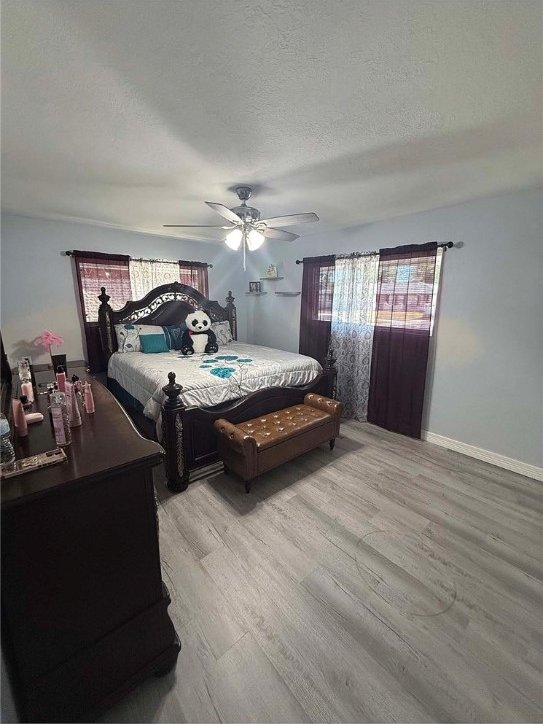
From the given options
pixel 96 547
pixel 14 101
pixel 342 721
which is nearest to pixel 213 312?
pixel 14 101

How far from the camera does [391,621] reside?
55.6 inches

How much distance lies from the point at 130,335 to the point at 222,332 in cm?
131

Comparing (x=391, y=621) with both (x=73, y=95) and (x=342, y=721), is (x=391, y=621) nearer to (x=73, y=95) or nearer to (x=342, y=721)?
(x=342, y=721)

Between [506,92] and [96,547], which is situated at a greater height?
[506,92]

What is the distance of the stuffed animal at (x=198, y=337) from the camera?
3748 mm

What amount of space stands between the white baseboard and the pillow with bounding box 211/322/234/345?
9.66ft

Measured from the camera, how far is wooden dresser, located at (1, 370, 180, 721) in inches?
33.9

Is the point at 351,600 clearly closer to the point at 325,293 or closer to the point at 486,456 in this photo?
the point at 486,456

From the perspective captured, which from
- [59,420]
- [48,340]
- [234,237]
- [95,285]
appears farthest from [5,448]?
[95,285]

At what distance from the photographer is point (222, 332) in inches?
178

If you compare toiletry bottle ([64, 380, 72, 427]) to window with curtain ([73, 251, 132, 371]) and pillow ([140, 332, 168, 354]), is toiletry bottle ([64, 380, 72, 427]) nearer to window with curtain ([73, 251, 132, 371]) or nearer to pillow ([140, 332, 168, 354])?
pillow ([140, 332, 168, 354])

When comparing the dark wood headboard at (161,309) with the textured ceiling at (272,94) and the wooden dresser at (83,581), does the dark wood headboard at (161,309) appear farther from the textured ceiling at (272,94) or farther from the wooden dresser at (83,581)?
the wooden dresser at (83,581)

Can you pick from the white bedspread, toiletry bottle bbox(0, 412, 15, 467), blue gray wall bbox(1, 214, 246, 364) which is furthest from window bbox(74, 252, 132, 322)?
toiletry bottle bbox(0, 412, 15, 467)

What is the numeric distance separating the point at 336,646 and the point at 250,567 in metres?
0.56
